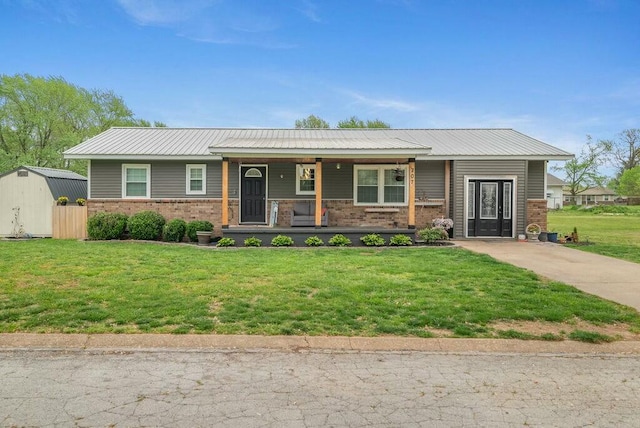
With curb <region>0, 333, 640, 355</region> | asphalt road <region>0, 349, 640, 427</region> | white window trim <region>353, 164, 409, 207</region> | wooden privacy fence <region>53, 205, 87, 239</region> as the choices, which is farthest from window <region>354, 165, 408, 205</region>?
asphalt road <region>0, 349, 640, 427</region>

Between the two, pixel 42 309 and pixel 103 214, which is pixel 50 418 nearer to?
pixel 42 309

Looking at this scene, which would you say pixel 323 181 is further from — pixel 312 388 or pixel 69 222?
pixel 312 388

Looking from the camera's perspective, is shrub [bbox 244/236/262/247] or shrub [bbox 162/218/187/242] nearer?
shrub [bbox 244/236/262/247]

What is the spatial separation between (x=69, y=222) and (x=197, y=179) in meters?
4.87

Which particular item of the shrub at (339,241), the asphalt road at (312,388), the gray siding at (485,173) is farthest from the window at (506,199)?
the asphalt road at (312,388)

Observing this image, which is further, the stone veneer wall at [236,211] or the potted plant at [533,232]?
the stone veneer wall at [236,211]

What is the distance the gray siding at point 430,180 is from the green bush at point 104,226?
416 inches

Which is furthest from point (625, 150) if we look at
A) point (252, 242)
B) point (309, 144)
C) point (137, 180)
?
point (137, 180)

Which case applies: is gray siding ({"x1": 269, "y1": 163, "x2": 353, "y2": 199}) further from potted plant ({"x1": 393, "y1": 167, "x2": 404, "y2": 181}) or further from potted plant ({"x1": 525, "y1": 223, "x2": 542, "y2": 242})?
potted plant ({"x1": 525, "y1": 223, "x2": 542, "y2": 242})

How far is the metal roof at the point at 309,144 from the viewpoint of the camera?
13.0 meters

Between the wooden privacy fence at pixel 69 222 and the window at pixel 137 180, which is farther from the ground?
the window at pixel 137 180

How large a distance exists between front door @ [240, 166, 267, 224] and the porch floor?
7.93ft

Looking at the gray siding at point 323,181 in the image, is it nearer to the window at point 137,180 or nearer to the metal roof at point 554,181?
the window at point 137,180

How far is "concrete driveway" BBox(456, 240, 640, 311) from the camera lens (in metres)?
6.68
